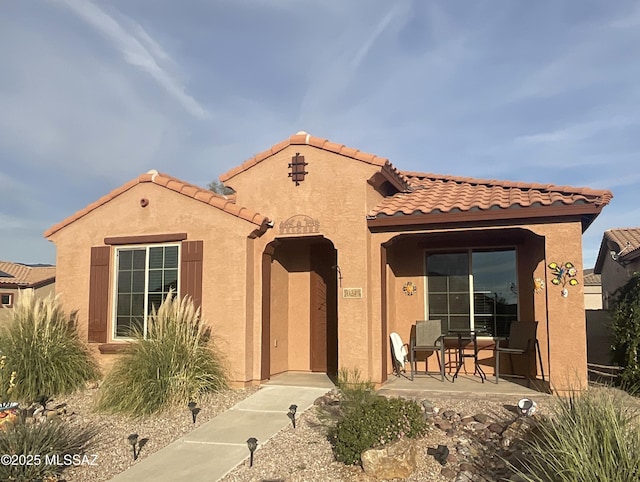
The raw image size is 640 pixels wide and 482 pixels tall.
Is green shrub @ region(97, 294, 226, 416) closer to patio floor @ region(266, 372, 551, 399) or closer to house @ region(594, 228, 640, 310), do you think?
patio floor @ region(266, 372, 551, 399)

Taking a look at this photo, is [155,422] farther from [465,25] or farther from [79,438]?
[465,25]

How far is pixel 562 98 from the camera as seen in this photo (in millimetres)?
13461

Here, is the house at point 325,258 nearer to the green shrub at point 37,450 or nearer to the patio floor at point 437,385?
the patio floor at point 437,385

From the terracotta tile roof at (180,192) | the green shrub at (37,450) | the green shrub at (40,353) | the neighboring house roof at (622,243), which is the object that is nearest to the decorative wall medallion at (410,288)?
the terracotta tile roof at (180,192)

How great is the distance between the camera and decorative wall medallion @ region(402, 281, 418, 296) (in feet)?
35.9

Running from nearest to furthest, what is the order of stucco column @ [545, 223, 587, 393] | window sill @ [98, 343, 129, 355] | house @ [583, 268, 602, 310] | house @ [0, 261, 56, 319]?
stucco column @ [545, 223, 587, 393] < window sill @ [98, 343, 129, 355] < house @ [0, 261, 56, 319] < house @ [583, 268, 602, 310]

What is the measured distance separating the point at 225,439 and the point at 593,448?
4.56 m

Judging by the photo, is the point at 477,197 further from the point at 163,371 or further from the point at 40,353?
the point at 40,353

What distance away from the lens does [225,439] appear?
6949mm

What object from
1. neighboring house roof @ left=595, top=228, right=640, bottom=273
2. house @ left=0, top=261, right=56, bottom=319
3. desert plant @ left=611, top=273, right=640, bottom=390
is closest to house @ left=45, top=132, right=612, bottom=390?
desert plant @ left=611, top=273, right=640, bottom=390

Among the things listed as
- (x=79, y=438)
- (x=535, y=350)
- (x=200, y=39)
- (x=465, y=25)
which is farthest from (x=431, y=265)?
(x=200, y=39)

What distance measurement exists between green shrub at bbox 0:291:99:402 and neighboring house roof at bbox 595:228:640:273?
15319 millimetres

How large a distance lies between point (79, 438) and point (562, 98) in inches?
520

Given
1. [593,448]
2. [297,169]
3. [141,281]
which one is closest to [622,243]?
[297,169]
